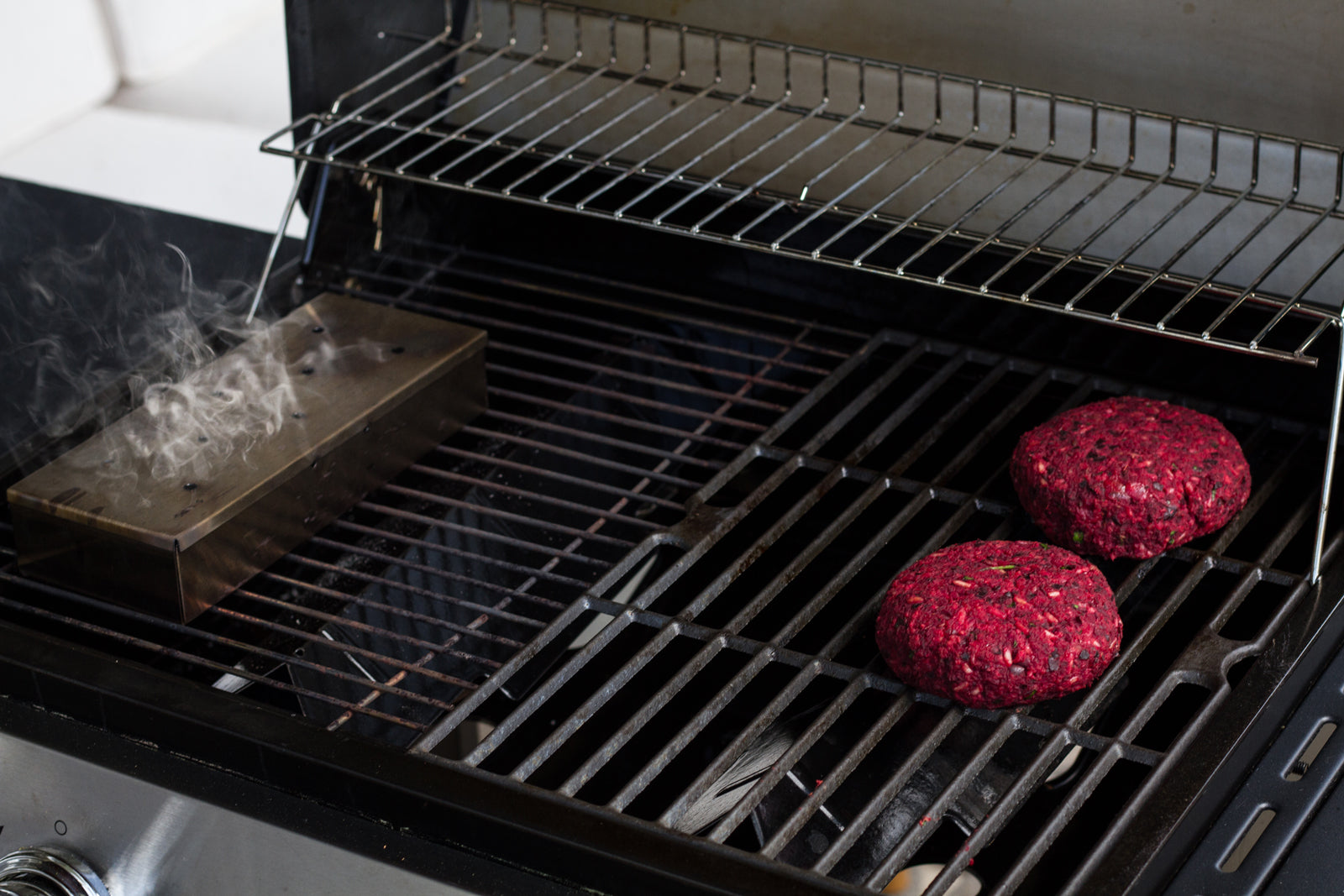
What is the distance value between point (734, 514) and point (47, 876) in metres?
0.65

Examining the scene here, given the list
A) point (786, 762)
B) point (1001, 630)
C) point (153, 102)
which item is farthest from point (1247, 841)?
point (153, 102)

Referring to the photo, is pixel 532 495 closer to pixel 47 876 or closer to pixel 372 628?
pixel 372 628

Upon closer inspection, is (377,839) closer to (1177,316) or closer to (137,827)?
(137,827)

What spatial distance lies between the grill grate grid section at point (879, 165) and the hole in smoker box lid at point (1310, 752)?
35 cm

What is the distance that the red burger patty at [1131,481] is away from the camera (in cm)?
133

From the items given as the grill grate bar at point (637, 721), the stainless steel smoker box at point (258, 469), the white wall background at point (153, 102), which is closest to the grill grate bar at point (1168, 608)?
the grill grate bar at point (637, 721)

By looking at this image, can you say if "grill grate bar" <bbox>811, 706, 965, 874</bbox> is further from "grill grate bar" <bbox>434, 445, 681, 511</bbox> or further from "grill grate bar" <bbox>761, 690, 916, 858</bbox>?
"grill grate bar" <bbox>434, 445, 681, 511</bbox>

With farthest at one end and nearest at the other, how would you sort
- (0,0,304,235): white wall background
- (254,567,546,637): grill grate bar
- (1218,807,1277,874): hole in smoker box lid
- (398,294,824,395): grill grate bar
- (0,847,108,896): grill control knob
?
(0,0,304,235): white wall background
(398,294,824,395): grill grate bar
(254,567,546,637): grill grate bar
(0,847,108,896): grill control knob
(1218,807,1277,874): hole in smoker box lid

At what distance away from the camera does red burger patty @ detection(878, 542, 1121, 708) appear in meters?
1.17

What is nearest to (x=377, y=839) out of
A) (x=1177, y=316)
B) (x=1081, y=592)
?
(x=1081, y=592)

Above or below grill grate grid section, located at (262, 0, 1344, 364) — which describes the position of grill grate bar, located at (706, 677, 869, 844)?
below

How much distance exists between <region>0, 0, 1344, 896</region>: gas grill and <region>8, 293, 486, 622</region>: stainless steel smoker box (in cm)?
3

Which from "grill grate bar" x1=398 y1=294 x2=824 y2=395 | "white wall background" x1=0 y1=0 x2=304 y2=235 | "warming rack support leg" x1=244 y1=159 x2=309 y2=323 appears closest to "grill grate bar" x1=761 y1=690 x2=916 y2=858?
"grill grate bar" x1=398 y1=294 x2=824 y2=395

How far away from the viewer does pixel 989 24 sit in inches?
64.6
